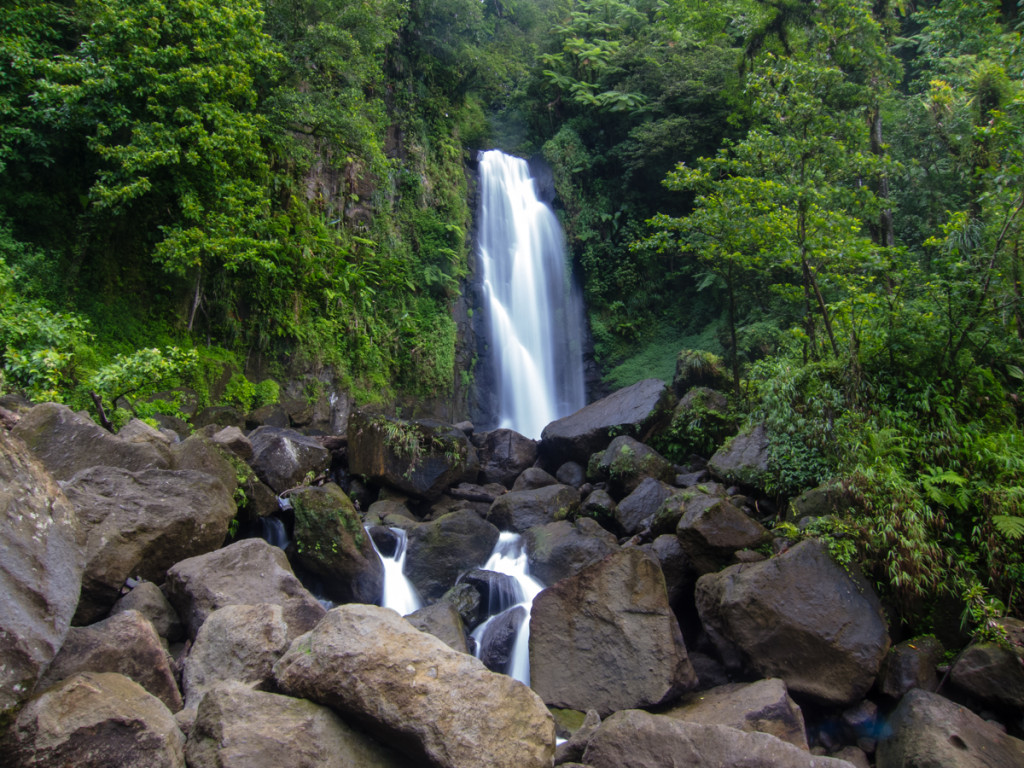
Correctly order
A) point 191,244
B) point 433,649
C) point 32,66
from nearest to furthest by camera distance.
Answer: point 433,649
point 32,66
point 191,244

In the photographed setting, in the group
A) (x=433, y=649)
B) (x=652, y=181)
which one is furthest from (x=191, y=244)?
(x=652, y=181)

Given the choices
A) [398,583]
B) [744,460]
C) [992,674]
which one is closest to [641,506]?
[744,460]

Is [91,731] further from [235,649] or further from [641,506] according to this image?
[641,506]

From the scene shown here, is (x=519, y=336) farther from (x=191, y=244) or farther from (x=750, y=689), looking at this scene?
(x=750, y=689)

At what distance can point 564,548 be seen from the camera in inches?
340

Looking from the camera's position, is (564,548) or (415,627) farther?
(564,548)

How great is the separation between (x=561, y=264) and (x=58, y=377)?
1543 centimetres

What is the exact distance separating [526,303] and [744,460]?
11.8m

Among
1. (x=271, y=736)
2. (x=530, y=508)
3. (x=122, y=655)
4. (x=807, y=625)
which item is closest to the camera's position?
(x=271, y=736)

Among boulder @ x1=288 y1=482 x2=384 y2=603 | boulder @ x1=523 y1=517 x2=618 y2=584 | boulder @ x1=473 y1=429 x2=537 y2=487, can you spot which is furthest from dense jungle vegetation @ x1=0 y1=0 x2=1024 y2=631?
boulder @ x1=473 y1=429 x2=537 y2=487

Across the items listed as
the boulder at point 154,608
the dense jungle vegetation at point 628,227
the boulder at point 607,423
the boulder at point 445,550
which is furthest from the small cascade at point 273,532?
the boulder at point 607,423

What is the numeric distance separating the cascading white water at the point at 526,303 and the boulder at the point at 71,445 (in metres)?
12.0

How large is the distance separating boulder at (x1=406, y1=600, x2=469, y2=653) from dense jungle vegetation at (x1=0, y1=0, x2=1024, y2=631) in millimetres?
4114

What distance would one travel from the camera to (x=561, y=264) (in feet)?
67.8
